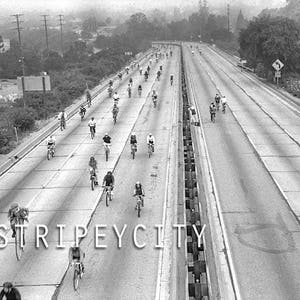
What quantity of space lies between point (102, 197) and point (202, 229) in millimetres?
6251

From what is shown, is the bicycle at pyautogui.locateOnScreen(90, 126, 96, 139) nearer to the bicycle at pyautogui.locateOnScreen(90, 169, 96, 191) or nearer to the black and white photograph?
the black and white photograph

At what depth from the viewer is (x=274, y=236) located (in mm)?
18422

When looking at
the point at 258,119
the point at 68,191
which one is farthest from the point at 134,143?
the point at 258,119

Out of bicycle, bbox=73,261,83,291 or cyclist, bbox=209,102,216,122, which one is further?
cyclist, bbox=209,102,216,122

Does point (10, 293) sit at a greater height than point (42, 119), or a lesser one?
greater

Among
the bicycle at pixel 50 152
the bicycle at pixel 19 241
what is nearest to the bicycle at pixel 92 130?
the bicycle at pixel 50 152

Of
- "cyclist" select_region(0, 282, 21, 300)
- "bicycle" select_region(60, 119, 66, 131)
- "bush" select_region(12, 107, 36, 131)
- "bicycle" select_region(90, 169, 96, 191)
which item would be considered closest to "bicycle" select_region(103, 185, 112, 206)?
"bicycle" select_region(90, 169, 96, 191)

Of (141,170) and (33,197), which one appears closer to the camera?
(33,197)

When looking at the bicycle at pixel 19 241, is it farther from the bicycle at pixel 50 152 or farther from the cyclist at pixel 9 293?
the bicycle at pixel 50 152

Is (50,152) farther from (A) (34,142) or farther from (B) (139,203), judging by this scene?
(B) (139,203)

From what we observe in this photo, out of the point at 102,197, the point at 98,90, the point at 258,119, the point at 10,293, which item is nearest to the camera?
the point at 10,293

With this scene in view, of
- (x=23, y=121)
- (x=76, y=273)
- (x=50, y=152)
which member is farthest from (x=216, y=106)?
(x=76, y=273)

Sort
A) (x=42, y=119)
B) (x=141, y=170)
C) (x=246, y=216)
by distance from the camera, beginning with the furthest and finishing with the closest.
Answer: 1. (x=42, y=119)
2. (x=141, y=170)
3. (x=246, y=216)

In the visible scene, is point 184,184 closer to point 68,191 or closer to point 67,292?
point 68,191
